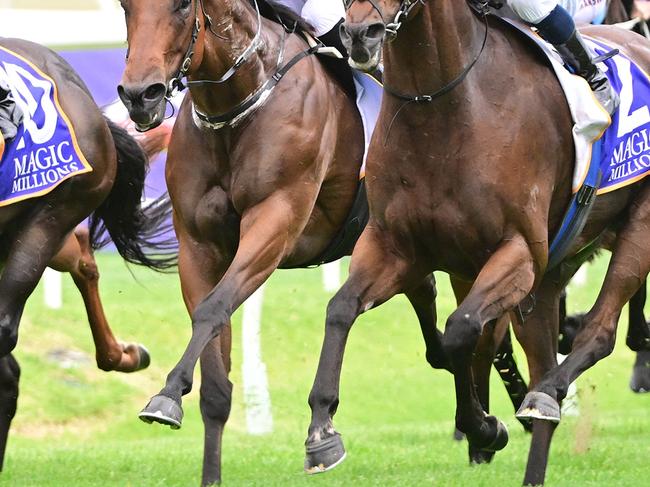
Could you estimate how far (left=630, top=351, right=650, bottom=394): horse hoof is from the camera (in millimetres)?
8031

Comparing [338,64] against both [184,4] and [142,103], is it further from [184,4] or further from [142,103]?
[142,103]

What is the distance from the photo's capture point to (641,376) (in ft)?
26.5

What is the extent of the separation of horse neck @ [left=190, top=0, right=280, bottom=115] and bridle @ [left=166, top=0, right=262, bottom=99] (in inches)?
0.6

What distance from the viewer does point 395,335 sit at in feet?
39.2

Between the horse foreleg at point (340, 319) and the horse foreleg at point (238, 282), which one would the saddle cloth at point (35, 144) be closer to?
the horse foreleg at point (238, 282)

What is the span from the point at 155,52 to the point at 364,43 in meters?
1.08

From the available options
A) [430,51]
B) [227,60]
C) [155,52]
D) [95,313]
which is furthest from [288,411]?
[430,51]

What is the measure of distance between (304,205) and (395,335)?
5.77m

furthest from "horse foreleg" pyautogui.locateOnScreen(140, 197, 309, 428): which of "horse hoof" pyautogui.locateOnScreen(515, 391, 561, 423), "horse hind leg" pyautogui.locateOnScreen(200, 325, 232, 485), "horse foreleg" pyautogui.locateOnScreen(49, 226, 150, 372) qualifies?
"horse foreleg" pyautogui.locateOnScreen(49, 226, 150, 372)

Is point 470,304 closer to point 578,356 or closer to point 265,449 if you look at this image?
point 578,356

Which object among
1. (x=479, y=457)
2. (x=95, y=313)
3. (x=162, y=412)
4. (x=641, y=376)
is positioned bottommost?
(x=479, y=457)

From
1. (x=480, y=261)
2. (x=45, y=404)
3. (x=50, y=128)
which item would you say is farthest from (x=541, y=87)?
(x=45, y=404)

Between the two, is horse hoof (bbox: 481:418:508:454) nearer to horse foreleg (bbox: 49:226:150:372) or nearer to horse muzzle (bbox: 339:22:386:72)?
horse muzzle (bbox: 339:22:386:72)

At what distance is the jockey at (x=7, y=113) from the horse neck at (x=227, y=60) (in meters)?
0.86
